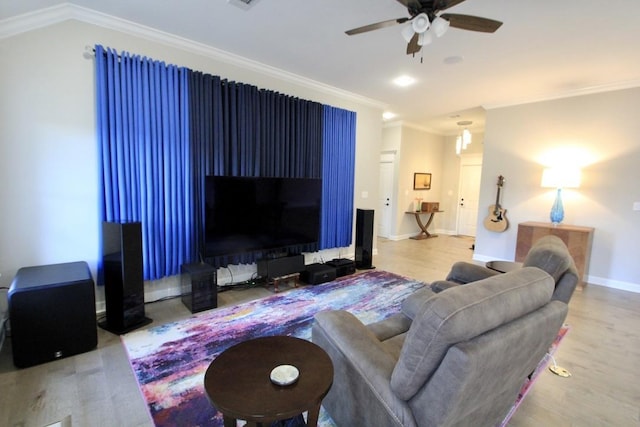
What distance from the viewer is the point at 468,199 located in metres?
8.07

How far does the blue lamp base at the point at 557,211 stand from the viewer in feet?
15.0

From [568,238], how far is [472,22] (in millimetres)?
3720

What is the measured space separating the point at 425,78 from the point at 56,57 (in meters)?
4.02

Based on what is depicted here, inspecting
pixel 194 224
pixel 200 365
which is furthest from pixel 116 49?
pixel 200 365

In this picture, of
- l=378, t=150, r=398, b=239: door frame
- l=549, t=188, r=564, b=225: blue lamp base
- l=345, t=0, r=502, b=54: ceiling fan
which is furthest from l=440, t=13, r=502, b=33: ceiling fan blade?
l=378, t=150, r=398, b=239: door frame

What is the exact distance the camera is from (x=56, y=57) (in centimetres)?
258

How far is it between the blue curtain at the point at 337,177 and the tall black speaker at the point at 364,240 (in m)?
0.31

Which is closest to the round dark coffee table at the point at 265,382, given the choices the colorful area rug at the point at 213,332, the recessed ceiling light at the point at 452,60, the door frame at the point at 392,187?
the colorful area rug at the point at 213,332

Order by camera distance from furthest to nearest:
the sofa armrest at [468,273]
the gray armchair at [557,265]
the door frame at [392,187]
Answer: the door frame at [392,187] < the sofa armrest at [468,273] < the gray armchair at [557,265]

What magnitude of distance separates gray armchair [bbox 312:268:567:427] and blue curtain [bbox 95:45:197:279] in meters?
2.41

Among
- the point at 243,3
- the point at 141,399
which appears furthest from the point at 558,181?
the point at 141,399

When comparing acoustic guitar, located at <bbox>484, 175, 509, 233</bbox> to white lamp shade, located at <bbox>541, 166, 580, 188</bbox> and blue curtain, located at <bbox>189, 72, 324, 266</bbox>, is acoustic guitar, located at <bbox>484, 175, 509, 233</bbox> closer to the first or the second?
white lamp shade, located at <bbox>541, 166, 580, 188</bbox>

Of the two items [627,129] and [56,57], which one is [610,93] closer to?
[627,129]

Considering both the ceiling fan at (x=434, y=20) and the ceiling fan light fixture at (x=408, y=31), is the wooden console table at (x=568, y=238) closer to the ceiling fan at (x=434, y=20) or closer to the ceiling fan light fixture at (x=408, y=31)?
the ceiling fan at (x=434, y=20)
